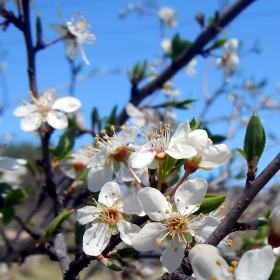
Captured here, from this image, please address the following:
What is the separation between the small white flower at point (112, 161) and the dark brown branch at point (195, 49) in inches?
46.6

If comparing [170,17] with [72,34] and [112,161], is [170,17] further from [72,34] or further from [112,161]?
[112,161]

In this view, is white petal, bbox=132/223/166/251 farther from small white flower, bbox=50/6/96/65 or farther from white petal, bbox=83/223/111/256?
small white flower, bbox=50/6/96/65

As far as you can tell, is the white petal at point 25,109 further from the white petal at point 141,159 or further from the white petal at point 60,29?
the white petal at point 141,159

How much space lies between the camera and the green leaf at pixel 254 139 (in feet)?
3.13

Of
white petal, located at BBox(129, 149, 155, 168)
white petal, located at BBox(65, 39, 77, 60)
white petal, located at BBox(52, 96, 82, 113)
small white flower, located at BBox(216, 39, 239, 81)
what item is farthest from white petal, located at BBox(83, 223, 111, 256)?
Answer: small white flower, located at BBox(216, 39, 239, 81)

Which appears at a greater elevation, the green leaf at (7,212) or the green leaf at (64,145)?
the green leaf at (64,145)

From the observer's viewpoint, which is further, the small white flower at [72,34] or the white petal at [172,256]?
the small white flower at [72,34]

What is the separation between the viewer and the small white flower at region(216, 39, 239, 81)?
2648mm

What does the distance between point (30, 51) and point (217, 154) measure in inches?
39.1

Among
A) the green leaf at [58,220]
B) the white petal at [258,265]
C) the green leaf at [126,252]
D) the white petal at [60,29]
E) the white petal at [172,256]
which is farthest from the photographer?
the white petal at [60,29]

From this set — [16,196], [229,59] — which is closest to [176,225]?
[16,196]

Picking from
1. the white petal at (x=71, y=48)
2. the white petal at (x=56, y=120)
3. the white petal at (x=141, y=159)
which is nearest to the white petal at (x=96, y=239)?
the white petal at (x=141, y=159)

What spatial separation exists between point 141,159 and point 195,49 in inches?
53.7

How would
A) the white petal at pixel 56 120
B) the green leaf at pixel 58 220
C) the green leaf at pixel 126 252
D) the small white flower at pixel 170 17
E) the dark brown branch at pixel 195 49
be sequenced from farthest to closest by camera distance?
the small white flower at pixel 170 17 → the dark brown branch at pixel 195 49 → the white petal at pixel 56 120 → the green leaf at pixel 58 220 → the green leaf at pixel 126 252
